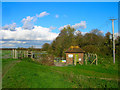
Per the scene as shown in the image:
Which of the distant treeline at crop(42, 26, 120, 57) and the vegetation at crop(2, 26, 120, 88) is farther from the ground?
the distant treeline at crop(42, 26, 120, 57)

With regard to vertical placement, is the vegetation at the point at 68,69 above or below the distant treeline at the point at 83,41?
below

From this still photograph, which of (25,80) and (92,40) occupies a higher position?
(92,40)

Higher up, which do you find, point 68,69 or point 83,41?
point 83,41

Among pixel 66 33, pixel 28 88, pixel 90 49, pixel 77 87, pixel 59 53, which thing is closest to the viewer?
pixel 28 88

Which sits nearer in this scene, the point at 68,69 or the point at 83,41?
the point at 68,69

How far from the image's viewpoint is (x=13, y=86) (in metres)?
6.71

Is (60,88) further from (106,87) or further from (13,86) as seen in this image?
(106,87)

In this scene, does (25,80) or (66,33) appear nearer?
(25,80)

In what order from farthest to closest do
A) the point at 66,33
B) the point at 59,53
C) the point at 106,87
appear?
1. the point at 66,33
2. the point at 59,53
3. the point at 106,87

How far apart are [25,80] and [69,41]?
34192 millimetres

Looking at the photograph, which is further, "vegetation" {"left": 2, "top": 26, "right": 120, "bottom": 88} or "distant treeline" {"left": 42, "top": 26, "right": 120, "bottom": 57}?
"distant treeline" {"left": 42, "top": 26, "right": 120, "bottom": 57}

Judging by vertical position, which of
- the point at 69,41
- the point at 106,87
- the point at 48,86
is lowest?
the point at 106,87

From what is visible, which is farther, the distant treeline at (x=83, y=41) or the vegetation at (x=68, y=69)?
the distant treeline at (x=83, y=41)

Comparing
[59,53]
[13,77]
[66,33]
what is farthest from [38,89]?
[66,33]
